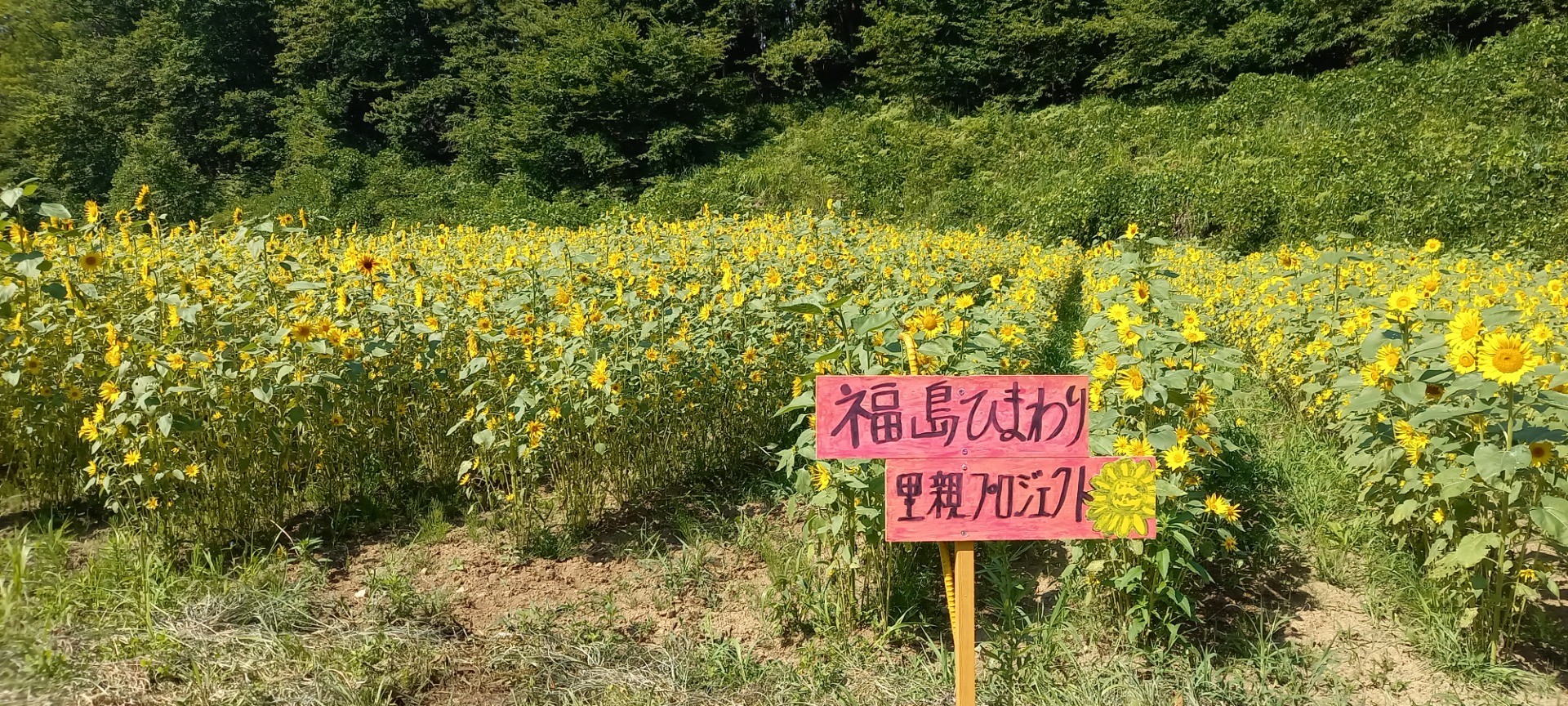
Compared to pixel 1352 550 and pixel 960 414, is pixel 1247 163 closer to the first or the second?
pixel 1352 550

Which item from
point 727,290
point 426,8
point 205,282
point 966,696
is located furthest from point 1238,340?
point 426,8

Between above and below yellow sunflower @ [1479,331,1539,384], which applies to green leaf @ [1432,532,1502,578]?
A: below

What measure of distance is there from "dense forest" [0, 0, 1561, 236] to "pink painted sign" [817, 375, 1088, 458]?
13217 millimetres

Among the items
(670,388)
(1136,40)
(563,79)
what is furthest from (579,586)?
(1136,40)

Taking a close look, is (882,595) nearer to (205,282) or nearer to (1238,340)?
(205,282)

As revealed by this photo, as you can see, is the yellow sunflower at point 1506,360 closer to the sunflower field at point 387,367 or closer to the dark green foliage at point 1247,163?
the sunflower field at point 387,367

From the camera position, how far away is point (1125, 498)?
152 centimetres

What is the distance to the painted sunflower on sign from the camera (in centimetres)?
151

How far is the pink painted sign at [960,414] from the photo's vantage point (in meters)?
1.56

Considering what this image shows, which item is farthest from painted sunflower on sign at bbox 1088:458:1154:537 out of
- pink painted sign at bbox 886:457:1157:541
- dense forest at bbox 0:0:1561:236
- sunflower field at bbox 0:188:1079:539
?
dense forest at bbox 0:0:1561:236

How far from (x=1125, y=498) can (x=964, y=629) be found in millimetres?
413

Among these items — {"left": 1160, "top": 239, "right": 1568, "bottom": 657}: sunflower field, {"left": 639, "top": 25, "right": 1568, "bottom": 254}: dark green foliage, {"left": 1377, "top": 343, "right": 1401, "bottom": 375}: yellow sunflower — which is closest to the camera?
{"left": 1160, "top": 239, "right": 1568, "bottom": 657}: sunflower field

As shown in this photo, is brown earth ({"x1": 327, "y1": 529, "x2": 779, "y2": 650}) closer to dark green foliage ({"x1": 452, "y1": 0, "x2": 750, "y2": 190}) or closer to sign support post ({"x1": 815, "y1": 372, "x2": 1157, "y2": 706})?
sign support post ({"x1": 815, "y1": 372, "x2": 1157, "y2": 706})

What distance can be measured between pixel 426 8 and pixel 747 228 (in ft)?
76.7
